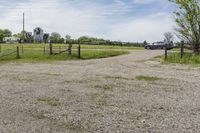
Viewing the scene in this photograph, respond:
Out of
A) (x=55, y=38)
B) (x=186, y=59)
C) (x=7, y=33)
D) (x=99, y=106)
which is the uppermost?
(x=7, y=33)

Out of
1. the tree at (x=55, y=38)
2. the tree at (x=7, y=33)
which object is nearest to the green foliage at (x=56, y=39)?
the tree at (x=55, y=38)

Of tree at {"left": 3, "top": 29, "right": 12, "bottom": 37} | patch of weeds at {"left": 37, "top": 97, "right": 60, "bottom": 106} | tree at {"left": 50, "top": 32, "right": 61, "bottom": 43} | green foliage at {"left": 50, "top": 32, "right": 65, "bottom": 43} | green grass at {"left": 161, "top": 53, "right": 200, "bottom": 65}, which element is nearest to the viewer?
patch of weeds at {"left": 37, "top": 97, "right": 60, "bottom": 106}

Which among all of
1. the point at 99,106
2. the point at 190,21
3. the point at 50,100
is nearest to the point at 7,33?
the point at 190,21

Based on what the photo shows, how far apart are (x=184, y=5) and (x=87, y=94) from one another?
63.2 ft

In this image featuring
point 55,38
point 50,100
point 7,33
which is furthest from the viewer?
point 7,33

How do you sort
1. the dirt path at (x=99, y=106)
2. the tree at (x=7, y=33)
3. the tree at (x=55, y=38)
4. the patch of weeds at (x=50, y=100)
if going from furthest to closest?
the tree at (x=7, y=33), the tree at (x=55, y=38), the patch of weeds at (x=50, y=100), the dirt path at (x=99, y=106)

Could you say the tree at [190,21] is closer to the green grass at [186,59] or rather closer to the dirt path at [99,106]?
the green grass at [186,59]

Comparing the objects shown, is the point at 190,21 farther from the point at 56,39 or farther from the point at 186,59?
the point at 56,39

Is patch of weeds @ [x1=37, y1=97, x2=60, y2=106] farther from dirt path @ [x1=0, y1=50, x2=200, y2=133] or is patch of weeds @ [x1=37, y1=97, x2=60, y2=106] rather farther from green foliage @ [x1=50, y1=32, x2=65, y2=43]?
green foliage @ [x1=50, y1=32, x2=65, y2=43]

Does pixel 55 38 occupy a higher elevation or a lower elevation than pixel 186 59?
higher

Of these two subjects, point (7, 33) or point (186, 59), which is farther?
point (7, 33)

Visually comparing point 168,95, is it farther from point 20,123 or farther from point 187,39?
point 187,39

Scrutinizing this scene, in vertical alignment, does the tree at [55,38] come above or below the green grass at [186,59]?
above

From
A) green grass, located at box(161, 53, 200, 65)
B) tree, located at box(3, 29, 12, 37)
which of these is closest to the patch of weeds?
green grass, located at box(161, 53, 200, 65)
